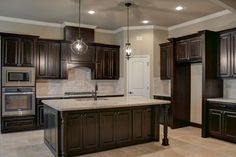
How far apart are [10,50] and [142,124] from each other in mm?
4090

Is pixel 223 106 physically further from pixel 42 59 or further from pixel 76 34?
pixel 42 59

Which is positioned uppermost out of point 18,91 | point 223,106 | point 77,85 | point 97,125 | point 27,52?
point 27,52

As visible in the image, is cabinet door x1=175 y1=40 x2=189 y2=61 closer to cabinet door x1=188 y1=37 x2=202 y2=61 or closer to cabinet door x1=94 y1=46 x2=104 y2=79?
cabinet door x1=188 y1=37 x2=202 y2=61

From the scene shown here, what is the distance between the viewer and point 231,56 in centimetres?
515

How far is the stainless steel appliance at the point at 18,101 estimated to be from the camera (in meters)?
5.75

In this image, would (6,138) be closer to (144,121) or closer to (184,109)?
(144,121)

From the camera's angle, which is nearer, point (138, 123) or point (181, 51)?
point (138, 123)

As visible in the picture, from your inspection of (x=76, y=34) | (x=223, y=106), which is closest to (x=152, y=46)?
(x=76, y=34)

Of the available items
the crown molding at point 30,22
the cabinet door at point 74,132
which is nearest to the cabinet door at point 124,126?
the cabinet door at point 74,132

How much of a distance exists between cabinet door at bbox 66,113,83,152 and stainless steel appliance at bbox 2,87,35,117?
2657 millimetres

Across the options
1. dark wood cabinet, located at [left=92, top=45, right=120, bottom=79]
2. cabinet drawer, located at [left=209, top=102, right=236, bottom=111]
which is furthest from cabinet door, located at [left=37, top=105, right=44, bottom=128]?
cabinet drawer, located at [left=209, top=102, right=236, bottom=111]

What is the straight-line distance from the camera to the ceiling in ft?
16.6

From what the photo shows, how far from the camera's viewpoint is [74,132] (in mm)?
3955

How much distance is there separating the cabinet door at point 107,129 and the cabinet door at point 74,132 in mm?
443
